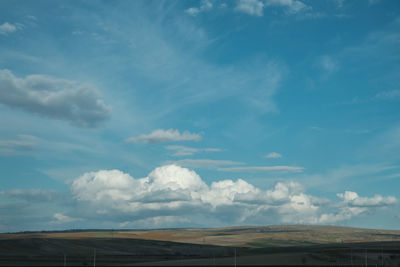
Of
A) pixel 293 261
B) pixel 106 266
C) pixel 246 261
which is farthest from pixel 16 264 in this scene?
pixel 293 261

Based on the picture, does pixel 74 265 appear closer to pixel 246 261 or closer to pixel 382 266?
pixel 246 261

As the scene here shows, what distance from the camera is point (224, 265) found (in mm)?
166375

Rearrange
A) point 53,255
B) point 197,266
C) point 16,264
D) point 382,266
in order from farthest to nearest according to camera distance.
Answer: point 53,255
point 382,266
point 197,266
point 16,264

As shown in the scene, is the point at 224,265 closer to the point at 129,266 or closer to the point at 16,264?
the point at 129,266

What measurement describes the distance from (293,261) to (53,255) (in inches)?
4049

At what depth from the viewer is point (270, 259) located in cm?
18475

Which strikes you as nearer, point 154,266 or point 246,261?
point 154,266

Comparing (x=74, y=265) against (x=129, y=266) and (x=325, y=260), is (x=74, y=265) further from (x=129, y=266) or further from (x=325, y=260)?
(x=325, y=260)

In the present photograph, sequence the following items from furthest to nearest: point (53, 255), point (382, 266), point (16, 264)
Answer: point (53, 255)
point (382, 266)
point (16, 264)

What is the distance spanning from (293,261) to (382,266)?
34.9 metres

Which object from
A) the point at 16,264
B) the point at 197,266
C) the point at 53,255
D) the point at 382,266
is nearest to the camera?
the point at 16,264

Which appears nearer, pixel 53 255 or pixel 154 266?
pixel 154 266

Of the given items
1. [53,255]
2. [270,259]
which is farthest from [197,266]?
[53,255]

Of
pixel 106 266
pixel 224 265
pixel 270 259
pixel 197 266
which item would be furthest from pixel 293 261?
pixel 106 266
